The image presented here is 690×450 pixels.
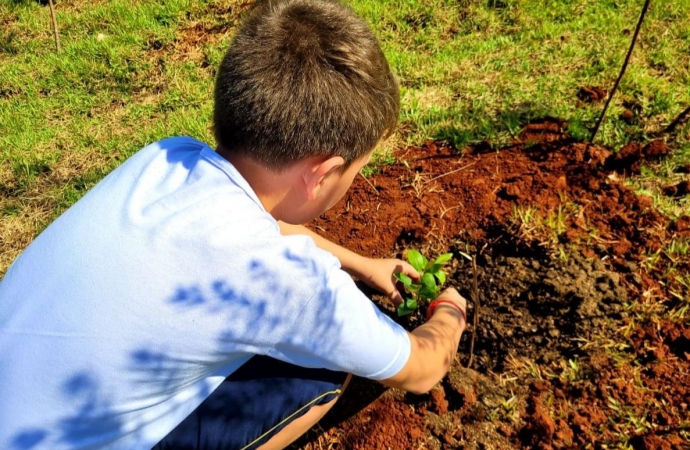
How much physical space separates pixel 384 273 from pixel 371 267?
65 mm

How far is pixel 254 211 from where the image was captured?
1511 millimetres

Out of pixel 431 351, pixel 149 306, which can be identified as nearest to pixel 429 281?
pixel 431 351

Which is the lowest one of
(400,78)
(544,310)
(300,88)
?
(544,310)

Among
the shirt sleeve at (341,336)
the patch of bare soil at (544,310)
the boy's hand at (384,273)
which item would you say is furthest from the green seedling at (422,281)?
the shirt sleeve at (341,336)

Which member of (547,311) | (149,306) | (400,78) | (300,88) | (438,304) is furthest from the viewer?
(400,78)

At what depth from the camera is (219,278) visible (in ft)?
4.56

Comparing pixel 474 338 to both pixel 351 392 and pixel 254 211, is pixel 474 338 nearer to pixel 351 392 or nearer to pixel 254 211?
pixel 351 392

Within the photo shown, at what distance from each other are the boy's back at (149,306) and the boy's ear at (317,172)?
0.23 meters

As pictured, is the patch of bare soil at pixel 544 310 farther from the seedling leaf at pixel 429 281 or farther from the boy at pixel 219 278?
the boy at pixel 219 278

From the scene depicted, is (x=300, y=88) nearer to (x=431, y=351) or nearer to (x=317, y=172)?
(x=317, y=172)

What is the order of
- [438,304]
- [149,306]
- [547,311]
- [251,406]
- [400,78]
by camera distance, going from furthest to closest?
→ [400,78], [547,311], [438,304], [251,406], [149,306]

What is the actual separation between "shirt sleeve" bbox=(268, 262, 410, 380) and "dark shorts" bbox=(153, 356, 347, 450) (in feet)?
1.17

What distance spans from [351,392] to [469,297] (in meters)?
0.67

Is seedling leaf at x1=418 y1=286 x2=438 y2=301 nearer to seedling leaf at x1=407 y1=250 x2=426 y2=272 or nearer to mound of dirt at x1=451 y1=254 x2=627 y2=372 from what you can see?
seedling leaf at x1=407 y1=250 x2=426 y2=272
